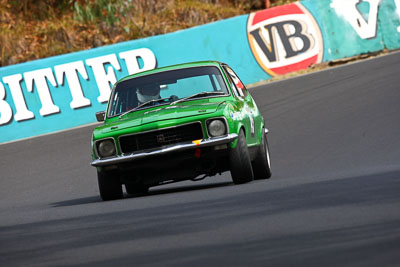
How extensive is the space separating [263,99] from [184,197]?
9414 mm

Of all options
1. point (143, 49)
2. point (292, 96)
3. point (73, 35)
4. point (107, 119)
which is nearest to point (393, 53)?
Result: point (292, 96)

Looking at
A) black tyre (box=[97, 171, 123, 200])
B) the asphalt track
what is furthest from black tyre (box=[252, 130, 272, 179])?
black tyre (box=[97, 171, 123, 200])

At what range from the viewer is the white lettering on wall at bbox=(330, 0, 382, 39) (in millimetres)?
21750

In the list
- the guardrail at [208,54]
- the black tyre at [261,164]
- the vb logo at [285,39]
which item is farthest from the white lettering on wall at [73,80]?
the black tyre at [261,164]

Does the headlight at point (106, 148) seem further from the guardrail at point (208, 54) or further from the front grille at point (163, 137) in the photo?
the guardrail at point (208, 54)

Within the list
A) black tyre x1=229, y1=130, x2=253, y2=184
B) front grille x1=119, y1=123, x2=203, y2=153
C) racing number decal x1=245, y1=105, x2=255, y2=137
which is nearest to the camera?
black tyre x1=229, y1=130, x2=253, y2=184

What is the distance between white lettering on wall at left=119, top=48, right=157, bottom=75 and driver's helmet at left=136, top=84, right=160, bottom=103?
965 centimetres

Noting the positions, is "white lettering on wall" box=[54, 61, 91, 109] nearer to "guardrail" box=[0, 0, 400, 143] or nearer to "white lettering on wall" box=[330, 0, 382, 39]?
"guardrail" box=[0, 0, 400, 143]

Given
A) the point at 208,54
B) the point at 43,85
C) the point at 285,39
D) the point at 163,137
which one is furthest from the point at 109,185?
the point at 285,39

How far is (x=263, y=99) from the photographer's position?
1817 cm

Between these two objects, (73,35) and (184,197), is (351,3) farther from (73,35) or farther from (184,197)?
(184,197)

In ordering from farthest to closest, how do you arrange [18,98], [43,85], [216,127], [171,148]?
[43,85] → [18,98] → [216,127] → [171,148]

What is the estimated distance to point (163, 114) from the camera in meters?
9.72

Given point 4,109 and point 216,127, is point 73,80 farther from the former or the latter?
point 216,127
